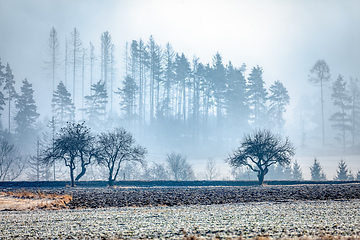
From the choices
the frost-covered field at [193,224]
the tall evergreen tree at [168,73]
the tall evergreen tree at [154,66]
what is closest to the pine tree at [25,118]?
the tall evergreen tree at [154,66]

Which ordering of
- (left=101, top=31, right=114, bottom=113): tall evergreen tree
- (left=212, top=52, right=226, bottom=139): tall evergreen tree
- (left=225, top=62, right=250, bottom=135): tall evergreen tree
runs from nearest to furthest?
(left=212, top=52, right=226, bottom=139): tall evergreen tree
(left=225, top=62, right=250, bottom=135): tall evergreen tree
(left=101, top=31, right=114, bottom=113): tall evergreen tree

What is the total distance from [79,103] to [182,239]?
113 meters

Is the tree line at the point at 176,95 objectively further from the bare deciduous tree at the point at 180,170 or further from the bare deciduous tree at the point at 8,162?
the bare deciduous tree at the point at 180,170

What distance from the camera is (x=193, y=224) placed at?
17.8 m

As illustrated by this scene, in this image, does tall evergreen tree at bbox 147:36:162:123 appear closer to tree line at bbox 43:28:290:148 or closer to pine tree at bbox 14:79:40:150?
tree line at bbox 43:28:290:148

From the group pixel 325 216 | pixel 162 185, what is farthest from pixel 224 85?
pixel 325 216

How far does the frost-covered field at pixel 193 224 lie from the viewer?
15.6 metres

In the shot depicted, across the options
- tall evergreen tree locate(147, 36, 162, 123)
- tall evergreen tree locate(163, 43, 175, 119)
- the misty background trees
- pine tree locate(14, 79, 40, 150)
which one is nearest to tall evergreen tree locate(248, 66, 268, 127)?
the misty background trees

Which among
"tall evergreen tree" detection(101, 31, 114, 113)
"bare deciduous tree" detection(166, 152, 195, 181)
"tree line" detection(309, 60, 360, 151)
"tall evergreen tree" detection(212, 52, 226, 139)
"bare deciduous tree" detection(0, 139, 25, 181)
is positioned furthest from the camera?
"tall evergreen tree" detection(101, 31, 114, 113)

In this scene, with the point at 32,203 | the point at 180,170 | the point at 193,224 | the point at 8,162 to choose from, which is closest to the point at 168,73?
the point at 180,170

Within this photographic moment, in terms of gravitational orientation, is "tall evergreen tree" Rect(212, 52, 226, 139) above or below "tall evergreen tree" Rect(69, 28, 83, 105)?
below

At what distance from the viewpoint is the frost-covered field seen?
51.2 feet

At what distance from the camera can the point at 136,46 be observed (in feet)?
330

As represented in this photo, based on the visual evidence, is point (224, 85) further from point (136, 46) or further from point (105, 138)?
point (105, 138)
